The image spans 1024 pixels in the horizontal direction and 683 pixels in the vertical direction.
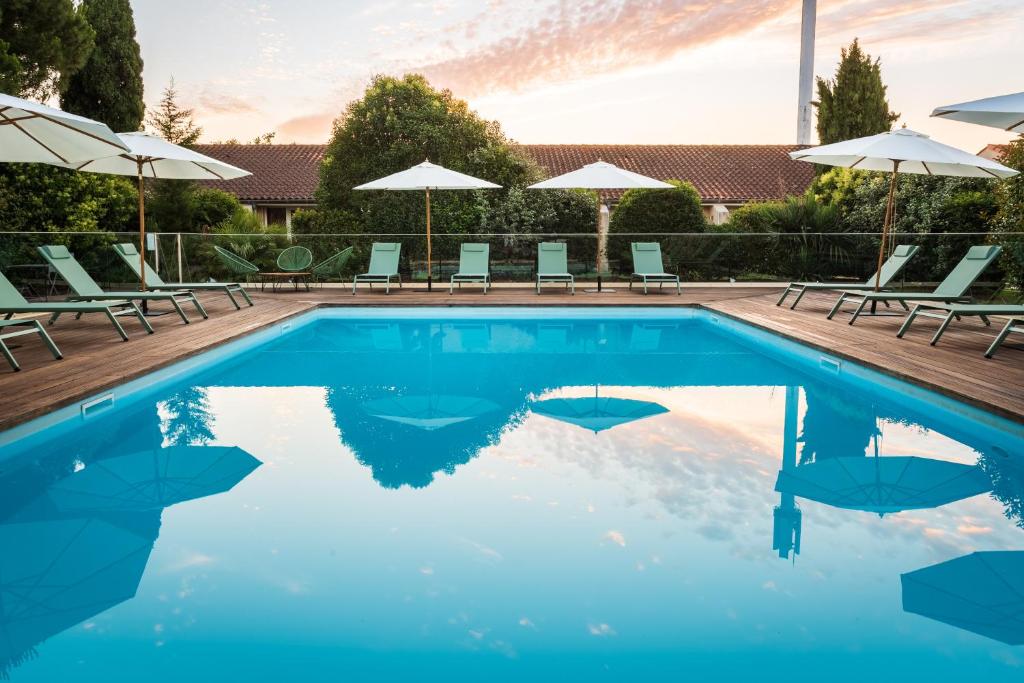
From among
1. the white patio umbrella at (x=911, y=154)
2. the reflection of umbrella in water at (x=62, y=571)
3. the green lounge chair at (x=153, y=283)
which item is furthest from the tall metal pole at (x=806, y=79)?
the reflection of umbrella in water at (x=62, y=571)

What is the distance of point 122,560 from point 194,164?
8638 millimetres

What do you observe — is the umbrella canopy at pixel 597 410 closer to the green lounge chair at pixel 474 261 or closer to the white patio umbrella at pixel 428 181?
the white patio umbrella at pixel 428 181

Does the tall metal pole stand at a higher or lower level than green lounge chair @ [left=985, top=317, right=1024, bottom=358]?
higher

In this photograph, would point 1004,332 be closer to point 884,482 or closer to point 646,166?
point 884,482

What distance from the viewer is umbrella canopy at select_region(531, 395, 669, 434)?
581 cm

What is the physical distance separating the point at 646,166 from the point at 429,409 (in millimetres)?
22778

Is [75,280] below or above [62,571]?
above

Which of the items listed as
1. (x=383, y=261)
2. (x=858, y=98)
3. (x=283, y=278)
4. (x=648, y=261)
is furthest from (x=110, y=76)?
(x=858, y=98)

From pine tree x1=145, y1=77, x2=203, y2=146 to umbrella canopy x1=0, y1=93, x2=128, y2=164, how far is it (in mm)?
15436

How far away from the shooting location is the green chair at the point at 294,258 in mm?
13781

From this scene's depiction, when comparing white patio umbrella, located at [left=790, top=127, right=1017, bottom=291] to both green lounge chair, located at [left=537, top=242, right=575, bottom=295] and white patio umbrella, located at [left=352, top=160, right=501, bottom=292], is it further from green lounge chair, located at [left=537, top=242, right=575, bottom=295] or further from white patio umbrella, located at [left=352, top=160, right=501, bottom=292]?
white patio umbrella, located at [left=352, top=160, right=501, bottom=292]

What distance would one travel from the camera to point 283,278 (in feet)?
45.8

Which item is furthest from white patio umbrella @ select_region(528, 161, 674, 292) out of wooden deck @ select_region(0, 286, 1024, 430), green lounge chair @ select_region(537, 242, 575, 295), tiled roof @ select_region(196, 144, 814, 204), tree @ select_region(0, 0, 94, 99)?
tiled roof @ select_region(196, 144, 814, 204)

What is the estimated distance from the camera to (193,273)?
13.5 m
